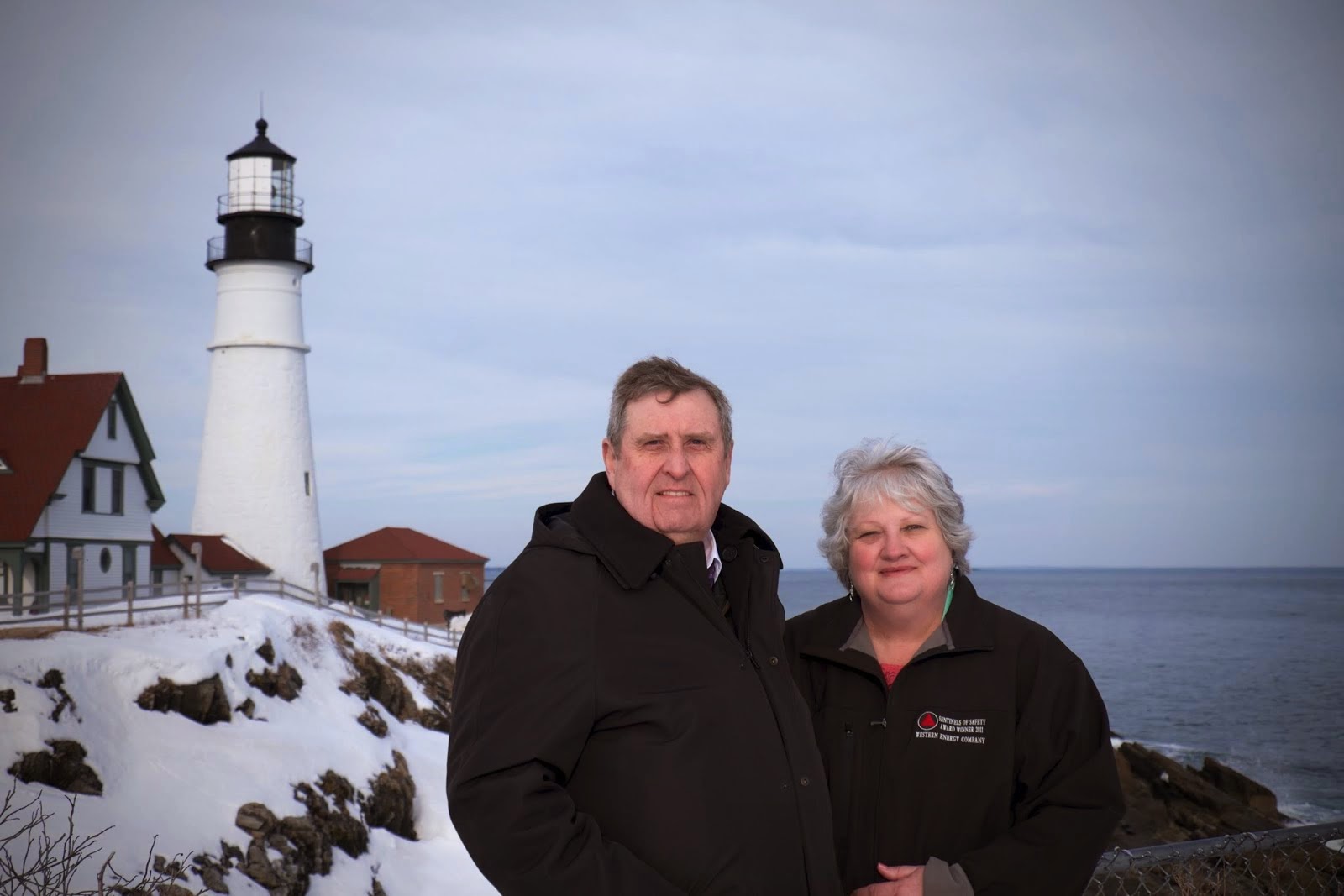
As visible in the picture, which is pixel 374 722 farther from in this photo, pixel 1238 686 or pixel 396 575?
pixel 1238 686

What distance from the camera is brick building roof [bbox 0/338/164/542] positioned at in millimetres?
22703

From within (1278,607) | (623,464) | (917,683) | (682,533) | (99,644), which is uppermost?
(623,464)

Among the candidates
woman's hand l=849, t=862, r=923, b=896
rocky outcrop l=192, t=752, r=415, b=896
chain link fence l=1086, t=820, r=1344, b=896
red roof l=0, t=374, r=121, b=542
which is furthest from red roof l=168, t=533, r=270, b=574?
woman's hand l=849, t=862, r=923, b=896

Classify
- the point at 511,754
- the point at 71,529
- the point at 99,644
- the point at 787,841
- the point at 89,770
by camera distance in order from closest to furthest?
the point at 511,754, the point at 787,841, the point at 89,770, the point at 99,644, the point at 71,529

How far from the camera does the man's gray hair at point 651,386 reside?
3.21m

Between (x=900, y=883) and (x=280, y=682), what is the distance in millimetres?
16876

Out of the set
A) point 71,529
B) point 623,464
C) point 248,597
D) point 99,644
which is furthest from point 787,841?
point 71,529

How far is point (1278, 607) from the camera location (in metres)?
81.8

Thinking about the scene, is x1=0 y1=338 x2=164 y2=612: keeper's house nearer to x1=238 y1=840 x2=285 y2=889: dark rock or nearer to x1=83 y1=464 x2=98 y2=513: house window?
x1=83 y1=464 x2=98 y2=513: house window

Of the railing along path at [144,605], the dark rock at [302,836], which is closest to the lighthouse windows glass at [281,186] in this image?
the railing along path at [144,605]

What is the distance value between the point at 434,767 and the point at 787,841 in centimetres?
1661

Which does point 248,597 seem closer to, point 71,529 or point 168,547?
point 71,529

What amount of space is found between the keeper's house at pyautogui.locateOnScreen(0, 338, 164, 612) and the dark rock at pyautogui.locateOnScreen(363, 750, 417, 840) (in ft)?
31.0

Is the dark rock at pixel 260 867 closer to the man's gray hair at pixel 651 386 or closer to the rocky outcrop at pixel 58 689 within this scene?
the rocky outcrop at pixel 58 689
